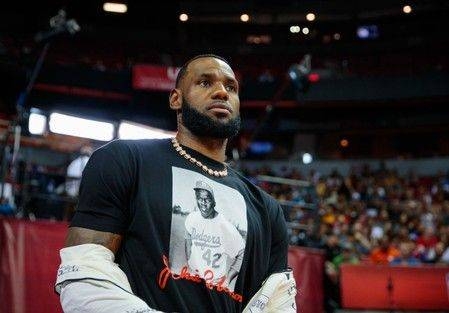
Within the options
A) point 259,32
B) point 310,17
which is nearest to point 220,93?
point 310,17

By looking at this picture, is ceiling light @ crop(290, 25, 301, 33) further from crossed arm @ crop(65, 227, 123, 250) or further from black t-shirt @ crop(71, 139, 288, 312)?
crossed arm @ crop(65, 227, 123, 250)

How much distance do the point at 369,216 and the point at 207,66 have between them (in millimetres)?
11920

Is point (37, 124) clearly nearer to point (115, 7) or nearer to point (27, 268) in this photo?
point (27, 268)

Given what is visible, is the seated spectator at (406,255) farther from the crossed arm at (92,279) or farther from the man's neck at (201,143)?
the crossed arm at (92,279)

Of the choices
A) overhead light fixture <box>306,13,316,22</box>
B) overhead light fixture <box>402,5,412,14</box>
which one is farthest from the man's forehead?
overhead light fixture <box>306,13,316,22</box>

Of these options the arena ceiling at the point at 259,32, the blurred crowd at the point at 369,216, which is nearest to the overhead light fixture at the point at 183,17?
the arena ceiling at the point at 259,32

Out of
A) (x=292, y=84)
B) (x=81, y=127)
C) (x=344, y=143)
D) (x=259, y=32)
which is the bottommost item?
(x=81, y=127)

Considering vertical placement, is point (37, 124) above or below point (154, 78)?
below

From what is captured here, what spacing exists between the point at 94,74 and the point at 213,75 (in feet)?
64.1

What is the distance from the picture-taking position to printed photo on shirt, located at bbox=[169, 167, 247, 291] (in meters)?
1.65

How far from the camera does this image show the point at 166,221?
1649 mm

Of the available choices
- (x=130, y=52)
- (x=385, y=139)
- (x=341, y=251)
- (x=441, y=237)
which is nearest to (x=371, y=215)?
(x=441, y=237)

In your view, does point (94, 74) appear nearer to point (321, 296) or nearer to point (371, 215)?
point (371, 215)

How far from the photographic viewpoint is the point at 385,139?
21000 millimetres
